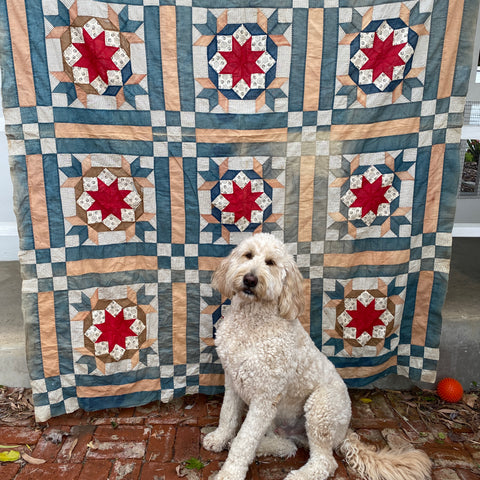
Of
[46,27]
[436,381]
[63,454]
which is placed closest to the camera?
[46,27]

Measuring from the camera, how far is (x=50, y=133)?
253cm

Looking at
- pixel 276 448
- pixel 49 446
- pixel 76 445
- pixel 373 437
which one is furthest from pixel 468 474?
pixel 49 446

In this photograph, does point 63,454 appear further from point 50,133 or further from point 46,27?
point 46,27

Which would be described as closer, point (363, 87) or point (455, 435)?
point (363, 87)

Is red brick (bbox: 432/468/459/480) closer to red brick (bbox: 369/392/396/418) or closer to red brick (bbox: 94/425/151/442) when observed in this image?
red brick (bbox: 369/392/396/418)

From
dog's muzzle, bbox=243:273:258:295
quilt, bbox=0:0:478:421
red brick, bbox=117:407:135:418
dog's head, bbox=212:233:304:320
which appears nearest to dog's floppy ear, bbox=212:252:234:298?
dog's head, bbox=212:233:304:320

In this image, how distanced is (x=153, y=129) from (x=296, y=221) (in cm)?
109

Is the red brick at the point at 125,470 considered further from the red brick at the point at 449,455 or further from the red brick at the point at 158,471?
the red brick at the point at 449,455

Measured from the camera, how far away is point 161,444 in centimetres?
271

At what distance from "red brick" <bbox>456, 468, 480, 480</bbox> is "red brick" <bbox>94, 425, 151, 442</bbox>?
1.91m

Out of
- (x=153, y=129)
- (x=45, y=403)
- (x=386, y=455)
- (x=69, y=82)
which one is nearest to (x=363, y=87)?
(x=153, y=129)

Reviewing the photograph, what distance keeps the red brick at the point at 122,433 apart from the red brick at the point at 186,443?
0.21 metres

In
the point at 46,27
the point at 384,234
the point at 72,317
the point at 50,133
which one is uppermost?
the point at 46,27

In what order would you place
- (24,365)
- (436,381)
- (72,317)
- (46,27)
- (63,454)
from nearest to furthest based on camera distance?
(46,27) → (63,454) → (72,317) → (24,365) → (436,381)
